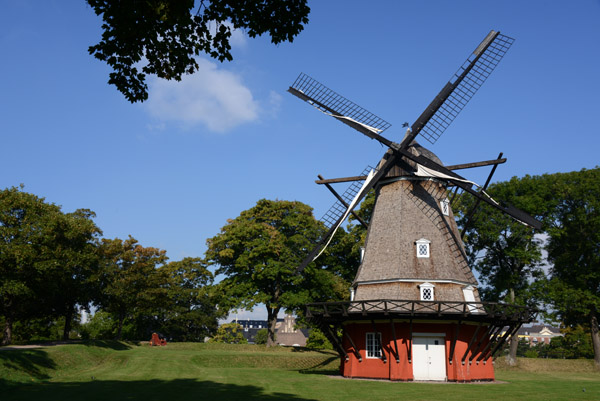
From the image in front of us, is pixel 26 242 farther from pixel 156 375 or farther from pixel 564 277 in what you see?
pixel 564 277

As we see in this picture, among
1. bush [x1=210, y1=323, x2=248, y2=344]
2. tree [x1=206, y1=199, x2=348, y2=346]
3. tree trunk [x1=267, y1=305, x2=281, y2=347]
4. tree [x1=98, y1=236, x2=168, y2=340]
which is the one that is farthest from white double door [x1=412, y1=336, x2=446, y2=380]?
bush [x1=210, y1=323, x2=248, y2=344]

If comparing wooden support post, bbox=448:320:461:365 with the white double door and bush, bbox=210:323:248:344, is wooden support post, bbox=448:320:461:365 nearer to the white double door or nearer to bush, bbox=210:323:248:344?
the white double door

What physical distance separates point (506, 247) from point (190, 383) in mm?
31018

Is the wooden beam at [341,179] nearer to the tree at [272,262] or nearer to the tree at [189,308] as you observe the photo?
the tree at [272,262]

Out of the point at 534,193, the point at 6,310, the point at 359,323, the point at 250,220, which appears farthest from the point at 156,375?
the point at 534,193

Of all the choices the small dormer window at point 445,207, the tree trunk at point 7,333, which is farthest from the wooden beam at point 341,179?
the tree trunk at point 7,333

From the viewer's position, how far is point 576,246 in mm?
40531

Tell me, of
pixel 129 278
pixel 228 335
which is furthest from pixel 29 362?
pixel 228 335

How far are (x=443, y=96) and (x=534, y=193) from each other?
57.2 ft

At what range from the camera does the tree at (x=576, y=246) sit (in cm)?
3816

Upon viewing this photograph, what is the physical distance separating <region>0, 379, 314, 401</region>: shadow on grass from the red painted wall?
26.0ft

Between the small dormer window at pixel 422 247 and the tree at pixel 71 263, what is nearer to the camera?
the small dormer window at pixel 422 247

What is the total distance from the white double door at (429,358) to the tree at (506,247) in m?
18.0

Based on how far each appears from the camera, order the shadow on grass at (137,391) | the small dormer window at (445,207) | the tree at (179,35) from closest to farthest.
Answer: the tree at (179,35) → the shadow on grass at (137,391) → the small dormer window at (445,207)
